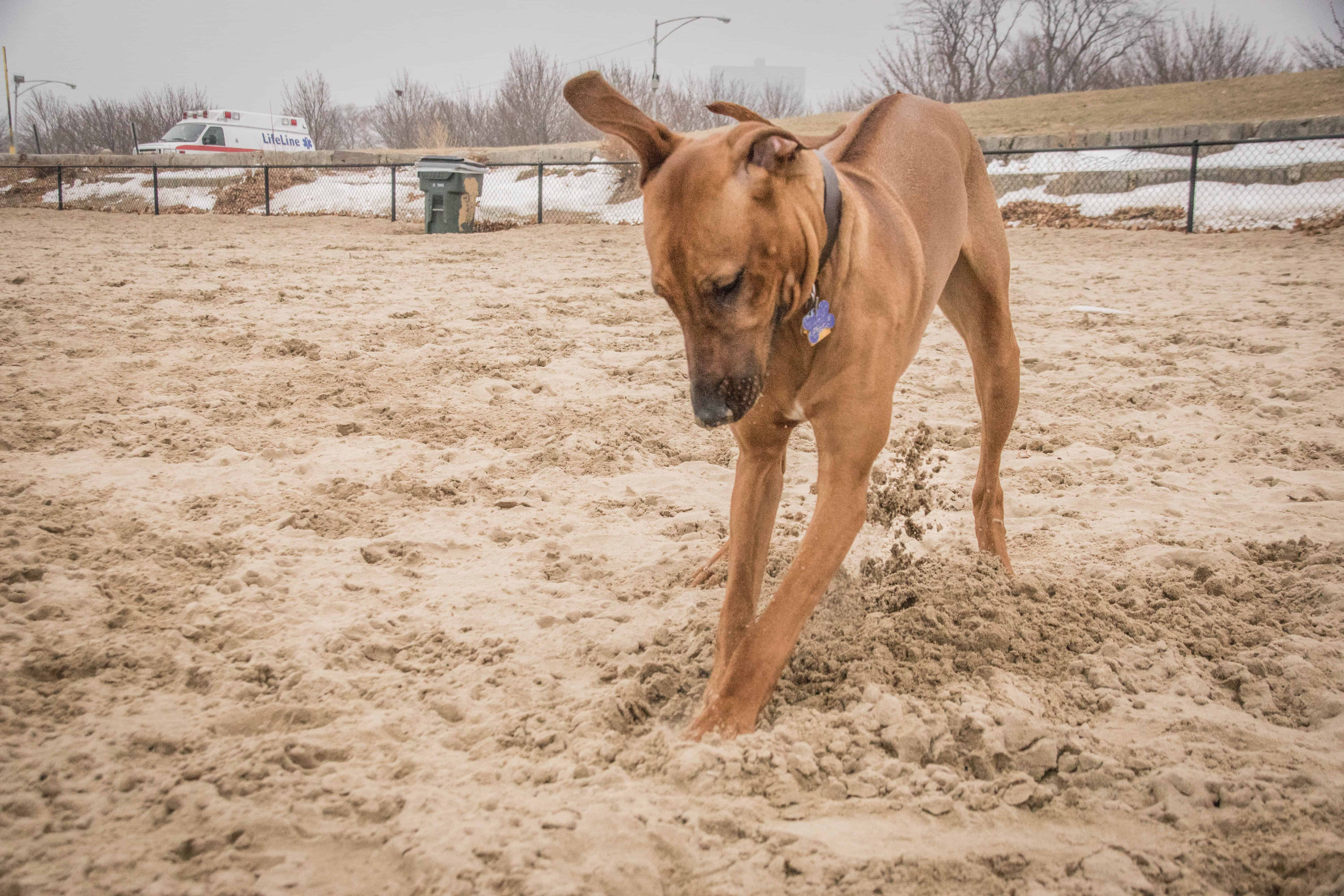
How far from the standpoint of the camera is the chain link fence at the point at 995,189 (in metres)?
13.3

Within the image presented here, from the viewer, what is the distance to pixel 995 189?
10.2 m

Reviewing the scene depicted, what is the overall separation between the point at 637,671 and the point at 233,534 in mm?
1759

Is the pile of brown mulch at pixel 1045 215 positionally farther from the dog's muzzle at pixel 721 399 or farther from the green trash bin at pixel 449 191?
the dog's muzzle at pixel 721 399

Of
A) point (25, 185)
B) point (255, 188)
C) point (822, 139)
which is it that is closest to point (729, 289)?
point (822, 139)

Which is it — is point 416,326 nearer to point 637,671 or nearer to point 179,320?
point 179,320

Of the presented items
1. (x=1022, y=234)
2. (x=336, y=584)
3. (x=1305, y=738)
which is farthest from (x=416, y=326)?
(x=1022, y=234)

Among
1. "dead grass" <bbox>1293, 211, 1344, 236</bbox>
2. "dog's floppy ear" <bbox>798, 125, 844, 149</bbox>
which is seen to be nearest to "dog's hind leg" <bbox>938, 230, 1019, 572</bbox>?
"dog's floppy ear" <bbox>798, 125, 844, 149</bbox>

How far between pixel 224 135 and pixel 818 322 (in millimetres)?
31904

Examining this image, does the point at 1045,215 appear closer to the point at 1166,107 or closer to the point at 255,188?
the point at 1166,107

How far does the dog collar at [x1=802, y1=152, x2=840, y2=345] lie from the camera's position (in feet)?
6.96

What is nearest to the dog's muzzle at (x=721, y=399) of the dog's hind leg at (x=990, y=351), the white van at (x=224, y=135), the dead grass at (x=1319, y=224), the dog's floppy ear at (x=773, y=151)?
the dog's floppy ear at (x=773, y=151)

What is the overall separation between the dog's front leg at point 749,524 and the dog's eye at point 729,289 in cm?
50

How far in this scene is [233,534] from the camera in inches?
126

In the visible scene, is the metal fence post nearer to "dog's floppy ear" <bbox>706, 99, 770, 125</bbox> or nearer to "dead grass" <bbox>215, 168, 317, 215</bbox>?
"dog's floppy ear" <bbox>706, 99, 770, 125</bbox>
